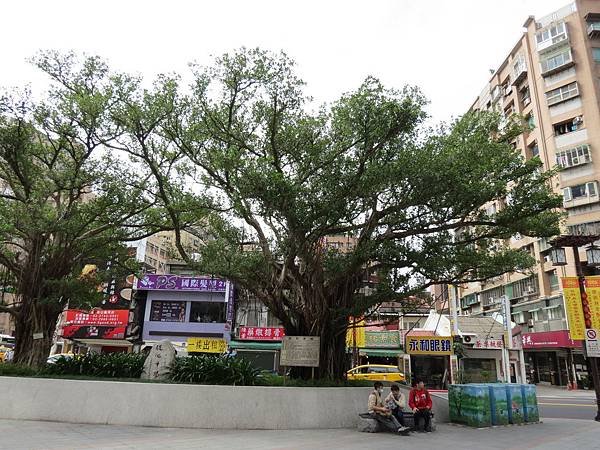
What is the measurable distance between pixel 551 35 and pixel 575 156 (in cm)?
1078

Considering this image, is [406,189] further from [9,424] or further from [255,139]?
[9,424]

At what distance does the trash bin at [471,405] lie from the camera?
37.4ft

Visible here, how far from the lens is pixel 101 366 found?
12.1 metres

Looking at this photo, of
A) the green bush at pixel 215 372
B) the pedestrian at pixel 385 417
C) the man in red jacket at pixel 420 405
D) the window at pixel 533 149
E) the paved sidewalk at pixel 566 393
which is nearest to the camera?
the pedestrian at pixel 385 417

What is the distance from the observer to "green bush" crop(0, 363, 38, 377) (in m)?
11.8

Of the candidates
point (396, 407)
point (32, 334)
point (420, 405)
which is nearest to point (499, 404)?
point (420, 405)

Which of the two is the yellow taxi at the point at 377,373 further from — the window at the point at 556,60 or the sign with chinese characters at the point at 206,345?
the window at the point at 556,60

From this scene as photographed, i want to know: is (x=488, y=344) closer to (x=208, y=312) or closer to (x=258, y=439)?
(x=208, y=312)

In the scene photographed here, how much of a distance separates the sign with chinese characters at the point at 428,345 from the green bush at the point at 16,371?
21788 mm

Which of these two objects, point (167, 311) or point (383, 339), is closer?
point (383, 339)

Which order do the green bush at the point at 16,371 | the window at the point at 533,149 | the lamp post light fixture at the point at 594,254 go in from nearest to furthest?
the green bush at the point at 16,371 < the lamp post light fixture at the point at 594,254 < the window at the point at 533,149

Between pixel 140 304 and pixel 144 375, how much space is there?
1999 cm

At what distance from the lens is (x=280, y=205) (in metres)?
10.0

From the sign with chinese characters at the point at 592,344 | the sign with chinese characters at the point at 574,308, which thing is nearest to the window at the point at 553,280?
the sign with chinese characters at the point at 574,308
